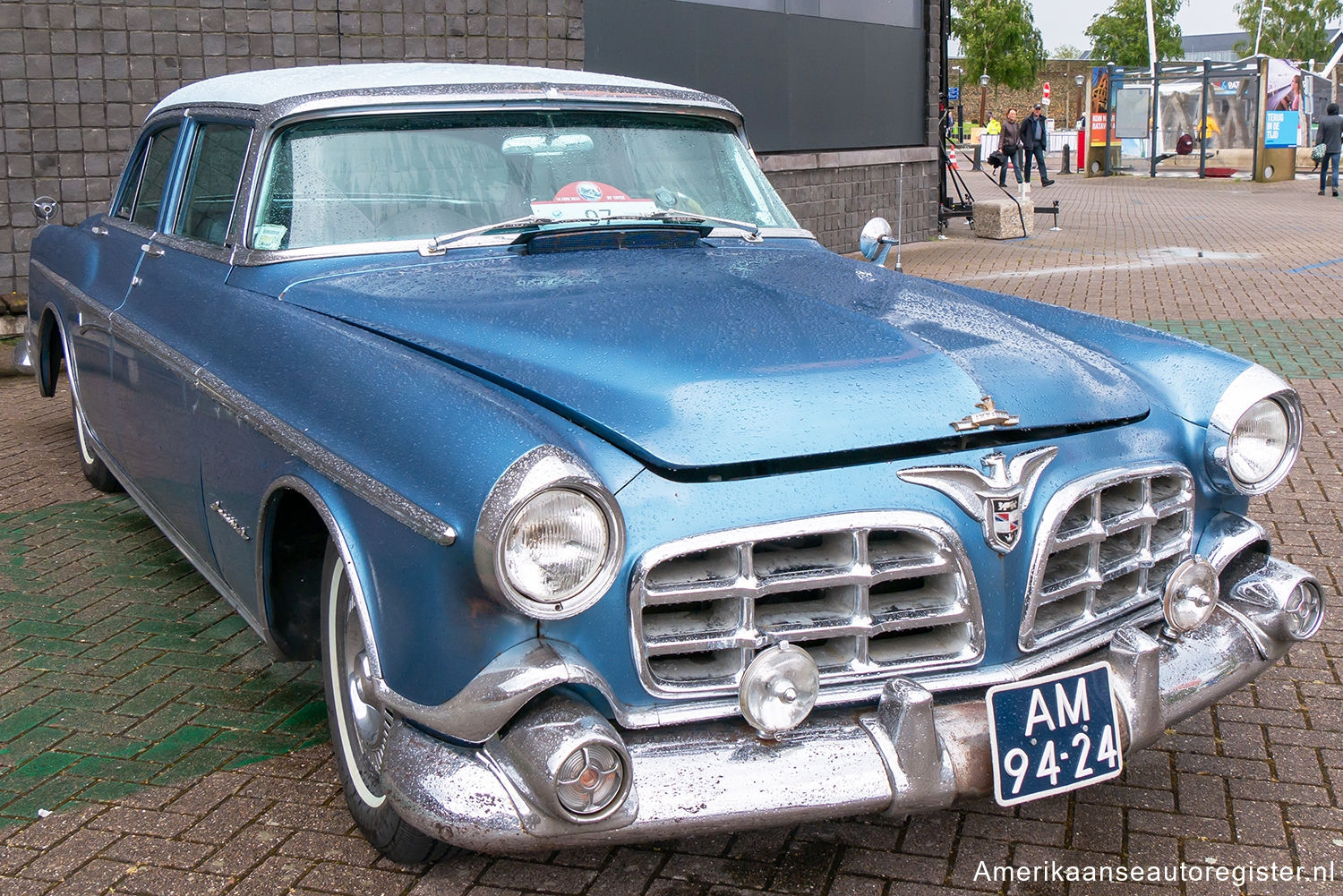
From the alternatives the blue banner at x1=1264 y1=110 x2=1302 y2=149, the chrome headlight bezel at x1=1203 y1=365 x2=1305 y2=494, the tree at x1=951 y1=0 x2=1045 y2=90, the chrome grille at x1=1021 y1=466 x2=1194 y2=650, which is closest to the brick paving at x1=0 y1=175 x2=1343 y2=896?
the chrome grille at x1=1021 y1=466 x2=1194 y2=650

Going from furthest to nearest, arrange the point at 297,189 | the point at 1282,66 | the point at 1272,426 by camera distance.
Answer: the point at 1282,66
the point at 297,189
the point at 1272,426

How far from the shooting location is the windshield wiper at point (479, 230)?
11.4 ft

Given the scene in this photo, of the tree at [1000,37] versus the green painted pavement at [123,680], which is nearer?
the green painted pavement at [123,680]

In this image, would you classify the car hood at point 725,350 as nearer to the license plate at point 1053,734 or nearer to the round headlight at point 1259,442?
the round headlight at point 1259,442

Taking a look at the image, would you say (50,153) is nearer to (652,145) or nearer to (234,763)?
(652,145)

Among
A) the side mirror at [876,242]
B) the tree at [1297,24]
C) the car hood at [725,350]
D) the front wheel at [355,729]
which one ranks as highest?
the tree at [1297,24]

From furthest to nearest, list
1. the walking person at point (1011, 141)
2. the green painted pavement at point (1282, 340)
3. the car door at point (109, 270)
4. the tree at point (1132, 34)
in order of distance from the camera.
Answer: the tree at point (1132, 34) < the walking person at point (1011, 141) < the green painted pavement at point (1282, 340) < the car door at point (109, 270)

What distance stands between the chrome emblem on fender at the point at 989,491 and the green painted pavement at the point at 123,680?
1.77m

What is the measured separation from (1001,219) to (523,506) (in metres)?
14.2

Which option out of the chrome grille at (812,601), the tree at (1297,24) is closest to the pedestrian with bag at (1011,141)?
the chrome grille at (812,601)

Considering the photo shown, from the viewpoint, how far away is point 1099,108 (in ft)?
102

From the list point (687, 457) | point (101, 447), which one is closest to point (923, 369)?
point (687, 457)

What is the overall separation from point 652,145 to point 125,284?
1775 mm

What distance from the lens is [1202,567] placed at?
2.83 metres
